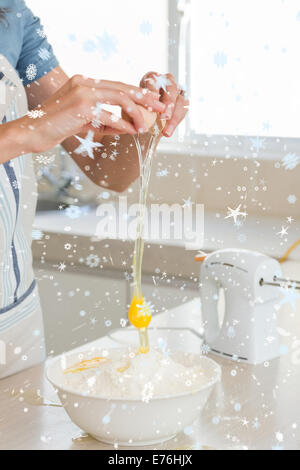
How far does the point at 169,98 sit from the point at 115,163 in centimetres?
17

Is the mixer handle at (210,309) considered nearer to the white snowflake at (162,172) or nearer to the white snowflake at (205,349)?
the white snowflake at (205,349)

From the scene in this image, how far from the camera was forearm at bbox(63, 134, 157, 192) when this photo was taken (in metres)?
0.64

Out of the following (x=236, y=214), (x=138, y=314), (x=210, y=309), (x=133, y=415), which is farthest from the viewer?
(x=236, y=214)

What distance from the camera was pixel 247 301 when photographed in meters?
0.60

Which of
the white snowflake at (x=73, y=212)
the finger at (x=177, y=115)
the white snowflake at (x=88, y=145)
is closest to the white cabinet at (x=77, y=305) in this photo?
the white snowflake at (x=73, y=212)

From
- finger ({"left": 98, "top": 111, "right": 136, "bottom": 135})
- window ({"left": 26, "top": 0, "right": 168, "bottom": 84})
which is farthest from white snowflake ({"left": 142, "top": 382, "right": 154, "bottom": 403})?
window ({"left": 26, "top": 0, "right": 168, "bottom": 84})

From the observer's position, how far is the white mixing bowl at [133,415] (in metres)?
0.41

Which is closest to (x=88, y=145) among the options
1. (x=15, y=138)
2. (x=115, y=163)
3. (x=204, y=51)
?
(x=115, y=163)

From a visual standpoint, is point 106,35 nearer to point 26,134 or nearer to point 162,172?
point 162,172

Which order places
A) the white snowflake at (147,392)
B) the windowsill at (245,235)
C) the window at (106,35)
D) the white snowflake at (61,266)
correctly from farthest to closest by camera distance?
the white snowflake at (61,266), the windowsill at (245,235), the window at (106,35), the white snowflake at (147,392)

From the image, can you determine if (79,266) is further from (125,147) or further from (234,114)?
(125,147)

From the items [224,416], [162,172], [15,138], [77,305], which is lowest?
[77,305]

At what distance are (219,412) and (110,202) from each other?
71 centimetres

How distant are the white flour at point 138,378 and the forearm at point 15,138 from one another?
0.17 metres
